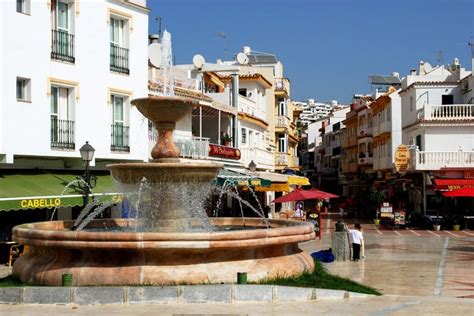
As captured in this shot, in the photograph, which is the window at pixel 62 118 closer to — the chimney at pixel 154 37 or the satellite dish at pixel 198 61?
the chimney at pixel 154 37

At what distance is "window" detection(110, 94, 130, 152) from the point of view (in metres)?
28.6

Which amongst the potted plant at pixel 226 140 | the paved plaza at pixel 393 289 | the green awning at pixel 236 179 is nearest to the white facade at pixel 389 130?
the potted plant at pixel 226 140

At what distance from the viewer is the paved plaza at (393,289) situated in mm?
11703

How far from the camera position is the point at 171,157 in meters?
16.3

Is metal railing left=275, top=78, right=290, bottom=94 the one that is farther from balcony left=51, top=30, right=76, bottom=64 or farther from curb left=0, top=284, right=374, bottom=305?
curb left=0, top=284, right=374, bottom=305

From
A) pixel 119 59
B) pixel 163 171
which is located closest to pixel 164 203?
pixel 163 171

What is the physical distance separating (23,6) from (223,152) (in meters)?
16.6

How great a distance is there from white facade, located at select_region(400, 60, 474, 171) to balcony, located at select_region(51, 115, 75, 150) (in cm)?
2639

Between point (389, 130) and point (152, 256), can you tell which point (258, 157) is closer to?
point (389, 130)

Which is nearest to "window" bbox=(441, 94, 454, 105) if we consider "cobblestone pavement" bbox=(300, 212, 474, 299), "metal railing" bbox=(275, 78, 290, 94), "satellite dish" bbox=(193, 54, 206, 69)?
"metal railing" bbox=(275, 78, 290, 94)

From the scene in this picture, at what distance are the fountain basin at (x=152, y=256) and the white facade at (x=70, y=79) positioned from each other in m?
11.0

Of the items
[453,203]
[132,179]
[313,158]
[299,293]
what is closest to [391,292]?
[299,293]

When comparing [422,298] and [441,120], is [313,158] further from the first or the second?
[422,298]

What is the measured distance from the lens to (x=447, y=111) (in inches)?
1890
